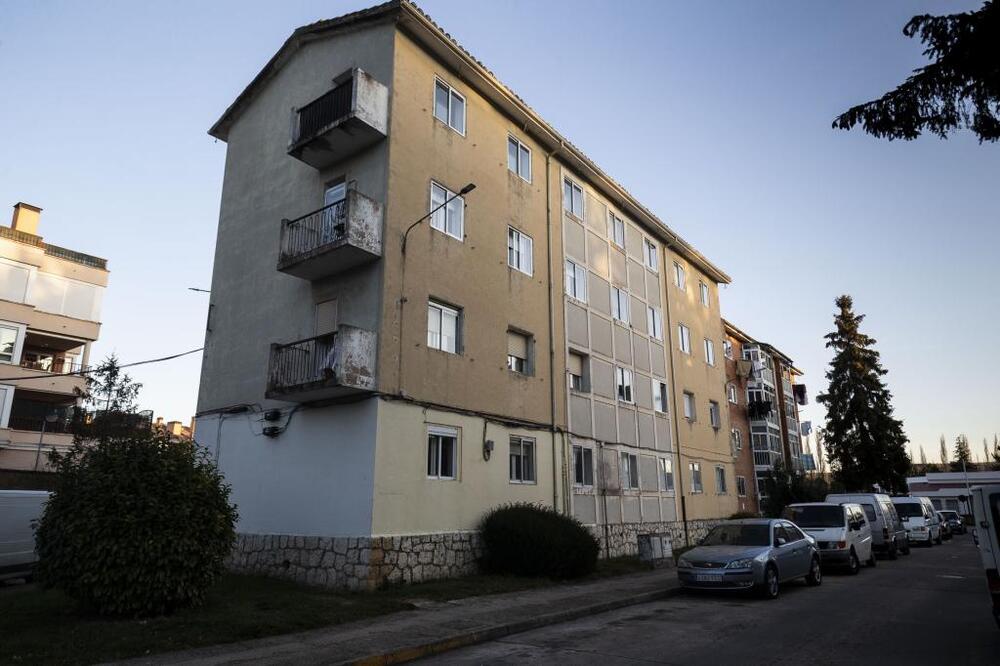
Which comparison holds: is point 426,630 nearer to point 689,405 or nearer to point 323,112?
point 323,112

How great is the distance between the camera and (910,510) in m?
31.9

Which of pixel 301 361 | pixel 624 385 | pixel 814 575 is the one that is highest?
pixel 624 385

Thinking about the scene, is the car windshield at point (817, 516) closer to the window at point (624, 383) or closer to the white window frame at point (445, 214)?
the window at point (624, 383)

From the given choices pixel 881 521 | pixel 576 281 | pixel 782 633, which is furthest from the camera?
pixel 881 521

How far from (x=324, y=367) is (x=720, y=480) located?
22707 mm

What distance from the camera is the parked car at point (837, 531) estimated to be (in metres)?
17.4

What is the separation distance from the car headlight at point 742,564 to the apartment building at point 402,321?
5.92 m

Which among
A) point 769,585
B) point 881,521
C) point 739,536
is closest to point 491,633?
point 769,585

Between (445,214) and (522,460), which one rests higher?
(445,214)

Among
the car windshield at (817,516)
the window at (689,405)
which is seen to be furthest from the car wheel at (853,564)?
the window at (689,405)

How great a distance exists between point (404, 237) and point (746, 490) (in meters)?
27.2

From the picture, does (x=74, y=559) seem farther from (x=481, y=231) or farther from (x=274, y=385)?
(x=481, y=231)

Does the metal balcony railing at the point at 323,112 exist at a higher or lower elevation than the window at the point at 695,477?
higher

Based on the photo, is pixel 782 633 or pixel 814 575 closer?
pixel 782 633
